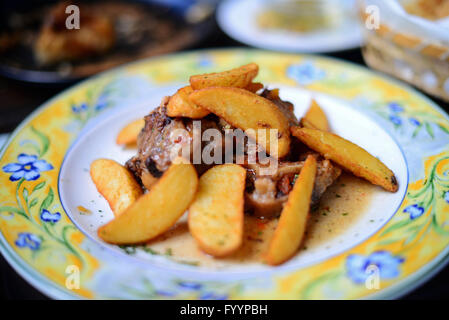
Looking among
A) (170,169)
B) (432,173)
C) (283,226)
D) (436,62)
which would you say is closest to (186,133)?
(170,169)

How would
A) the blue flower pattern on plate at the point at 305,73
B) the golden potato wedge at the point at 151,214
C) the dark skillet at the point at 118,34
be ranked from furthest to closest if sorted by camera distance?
1. the dark skillet at the point at 118,34
2. the blue flower pattern on plate at the point at 305,73
3. the golden potato wedge at the point at 151,214

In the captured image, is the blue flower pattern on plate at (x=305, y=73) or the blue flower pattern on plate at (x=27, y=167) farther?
the blue flower pattern on plate at (x=305, y=73)

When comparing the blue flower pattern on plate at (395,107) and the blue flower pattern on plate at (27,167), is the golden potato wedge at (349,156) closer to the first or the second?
the blue flower pattern on plate at (395,107)

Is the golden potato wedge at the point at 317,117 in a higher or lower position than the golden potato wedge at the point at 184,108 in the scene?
lower

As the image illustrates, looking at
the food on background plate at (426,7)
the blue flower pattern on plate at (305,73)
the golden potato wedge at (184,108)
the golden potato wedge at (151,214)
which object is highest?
the food on background plate at (426,7)

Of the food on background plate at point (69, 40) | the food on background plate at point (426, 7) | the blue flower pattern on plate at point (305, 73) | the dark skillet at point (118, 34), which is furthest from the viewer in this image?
the food on background plate at point (69, 40)

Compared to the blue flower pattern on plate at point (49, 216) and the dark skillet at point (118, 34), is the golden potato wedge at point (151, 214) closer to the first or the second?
the blue flower pattern on plate at point (49, 216)

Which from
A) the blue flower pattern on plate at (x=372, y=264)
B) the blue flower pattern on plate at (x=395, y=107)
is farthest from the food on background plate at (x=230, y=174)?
the blue flower pattern on plate at (x=395, y=107)

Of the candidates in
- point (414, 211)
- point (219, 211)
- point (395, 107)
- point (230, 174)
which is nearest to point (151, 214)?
point (219, 211)
